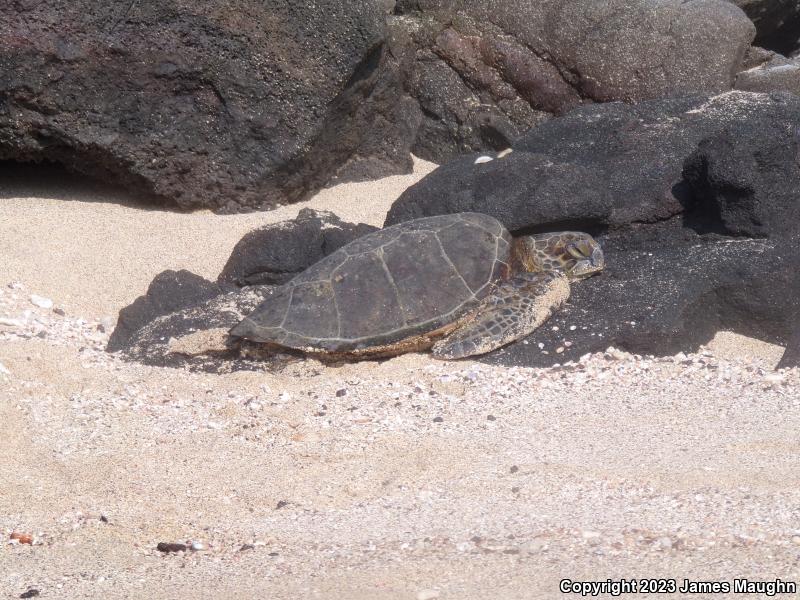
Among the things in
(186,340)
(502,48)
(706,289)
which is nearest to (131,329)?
(186,340)

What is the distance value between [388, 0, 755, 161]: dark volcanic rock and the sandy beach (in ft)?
12.8

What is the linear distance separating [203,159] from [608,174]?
2.86 metres

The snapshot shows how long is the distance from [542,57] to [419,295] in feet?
13.9

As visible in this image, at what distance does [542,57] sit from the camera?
8.39 metres

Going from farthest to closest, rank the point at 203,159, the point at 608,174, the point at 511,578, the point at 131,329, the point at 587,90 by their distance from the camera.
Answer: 1. the point at 587,90
2. the point at 203,159
3. the point at 608,174
4. the point at 131,329
5. the point at 511,578

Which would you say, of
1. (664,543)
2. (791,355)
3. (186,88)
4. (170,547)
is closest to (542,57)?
(186,88)

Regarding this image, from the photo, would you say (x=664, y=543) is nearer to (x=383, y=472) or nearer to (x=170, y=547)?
(x=383, y=472)

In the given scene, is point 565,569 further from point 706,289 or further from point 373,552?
point 706,289

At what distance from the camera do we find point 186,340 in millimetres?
4918

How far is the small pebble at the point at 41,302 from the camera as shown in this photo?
539cm

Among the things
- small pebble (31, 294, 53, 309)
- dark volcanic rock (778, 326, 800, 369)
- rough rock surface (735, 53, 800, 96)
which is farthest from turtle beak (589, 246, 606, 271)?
rough rock surface (735, 53, 800, 96)

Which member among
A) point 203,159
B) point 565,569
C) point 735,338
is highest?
point 203,159

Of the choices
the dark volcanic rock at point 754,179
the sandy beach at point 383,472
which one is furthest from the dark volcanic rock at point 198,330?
the dark volcanic rock at point 754,179

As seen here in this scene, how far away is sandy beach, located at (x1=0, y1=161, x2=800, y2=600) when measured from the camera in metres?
2.75
